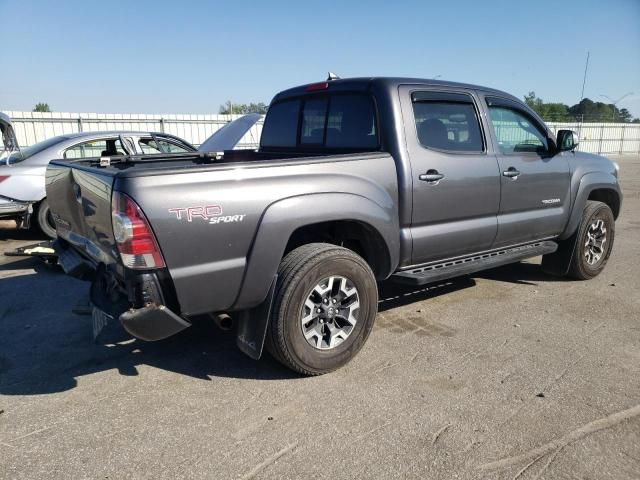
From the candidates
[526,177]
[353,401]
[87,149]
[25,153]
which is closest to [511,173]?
[526,177]

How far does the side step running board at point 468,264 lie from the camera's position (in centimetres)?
397

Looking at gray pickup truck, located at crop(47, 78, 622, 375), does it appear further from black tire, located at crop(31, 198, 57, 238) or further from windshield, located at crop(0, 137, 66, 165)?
windshield, located at crop(0, 137, 66, 165)

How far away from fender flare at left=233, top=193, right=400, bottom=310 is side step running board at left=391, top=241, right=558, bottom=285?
81 centimetres

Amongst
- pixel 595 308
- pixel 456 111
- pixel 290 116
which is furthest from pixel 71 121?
pixel 595 308

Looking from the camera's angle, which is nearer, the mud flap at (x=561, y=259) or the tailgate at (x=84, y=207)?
the tailgate at (x=84, y=207)

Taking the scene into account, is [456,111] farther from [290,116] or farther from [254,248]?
[254,248]

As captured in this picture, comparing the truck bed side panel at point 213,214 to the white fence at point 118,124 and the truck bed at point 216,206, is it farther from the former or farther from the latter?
the white fence at point 118,124

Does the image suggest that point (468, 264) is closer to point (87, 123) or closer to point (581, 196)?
point (581, 196)

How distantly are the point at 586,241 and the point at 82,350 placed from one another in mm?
5024

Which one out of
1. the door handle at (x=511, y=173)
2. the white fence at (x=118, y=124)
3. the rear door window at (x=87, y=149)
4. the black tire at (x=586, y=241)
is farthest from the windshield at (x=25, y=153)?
the black tire at (x=586, y=241)

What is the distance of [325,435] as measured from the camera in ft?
9.05

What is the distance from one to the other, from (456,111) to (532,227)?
4.59 ft

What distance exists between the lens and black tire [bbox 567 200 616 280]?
5426 millimetres

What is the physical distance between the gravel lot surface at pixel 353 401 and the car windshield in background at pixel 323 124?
159cm
